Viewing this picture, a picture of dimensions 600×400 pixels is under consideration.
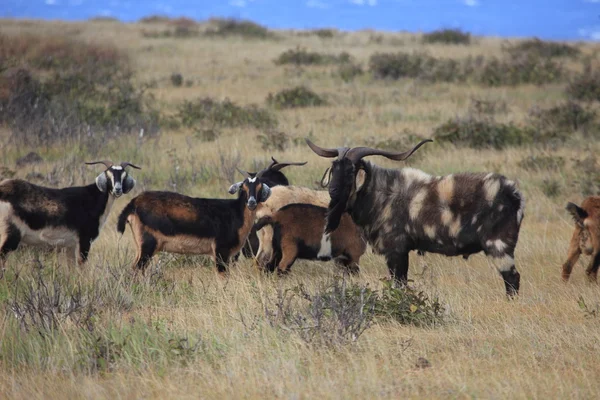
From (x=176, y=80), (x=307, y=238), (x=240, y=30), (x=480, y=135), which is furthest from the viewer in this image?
(x=240, y=30)

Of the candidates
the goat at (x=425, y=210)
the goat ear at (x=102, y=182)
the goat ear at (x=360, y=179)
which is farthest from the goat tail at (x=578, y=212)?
the goat ear at (x=102, y=182)

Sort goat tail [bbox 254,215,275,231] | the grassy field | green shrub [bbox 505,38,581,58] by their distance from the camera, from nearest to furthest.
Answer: the grassy field, goat tail [bbox 254,215,275,231], green shrub [bbox 505,38,581,58]

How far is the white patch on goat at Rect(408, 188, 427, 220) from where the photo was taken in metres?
8.11

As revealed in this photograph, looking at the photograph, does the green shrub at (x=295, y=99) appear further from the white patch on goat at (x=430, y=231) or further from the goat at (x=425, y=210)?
the white patch on goat at (x=430, y=231)

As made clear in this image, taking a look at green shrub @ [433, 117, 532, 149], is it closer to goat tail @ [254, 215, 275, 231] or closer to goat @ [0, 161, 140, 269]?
goat tail @ [254, 215, 275, 231]

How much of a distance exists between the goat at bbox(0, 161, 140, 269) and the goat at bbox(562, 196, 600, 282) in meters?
5.27

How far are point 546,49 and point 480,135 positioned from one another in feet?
58.6

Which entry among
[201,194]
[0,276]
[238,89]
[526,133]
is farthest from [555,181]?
[238,89]

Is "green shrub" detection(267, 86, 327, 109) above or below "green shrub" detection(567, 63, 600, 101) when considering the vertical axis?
below

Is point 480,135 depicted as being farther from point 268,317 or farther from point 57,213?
point 268,317

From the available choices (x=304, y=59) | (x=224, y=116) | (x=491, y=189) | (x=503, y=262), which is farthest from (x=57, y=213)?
(x=304, y=59)

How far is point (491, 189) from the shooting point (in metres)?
7.82

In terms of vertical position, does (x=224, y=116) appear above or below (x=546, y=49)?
below

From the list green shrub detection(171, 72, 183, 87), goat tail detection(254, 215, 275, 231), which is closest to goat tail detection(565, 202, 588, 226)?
goat tail detection(254, 215, 275, 231)
